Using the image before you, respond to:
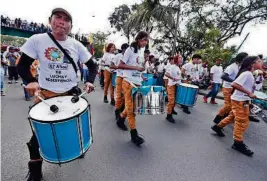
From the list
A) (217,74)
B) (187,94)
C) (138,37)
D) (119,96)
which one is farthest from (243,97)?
(217,74)

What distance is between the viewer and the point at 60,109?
206 centimetres

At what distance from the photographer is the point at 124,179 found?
2.61 m

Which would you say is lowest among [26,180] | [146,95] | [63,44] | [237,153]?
[237,153]

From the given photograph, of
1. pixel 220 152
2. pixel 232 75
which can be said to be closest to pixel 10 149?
pixel 220 152

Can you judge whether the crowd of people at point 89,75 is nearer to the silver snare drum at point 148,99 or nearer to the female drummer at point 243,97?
the female drummer at point 243,97

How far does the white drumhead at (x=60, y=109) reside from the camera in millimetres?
1934

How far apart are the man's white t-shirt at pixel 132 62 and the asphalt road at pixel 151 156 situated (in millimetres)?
1117

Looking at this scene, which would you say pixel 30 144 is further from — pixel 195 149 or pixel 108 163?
pixel 195 149

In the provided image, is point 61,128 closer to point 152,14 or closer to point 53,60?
point 53,60

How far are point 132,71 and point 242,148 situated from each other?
2.40 meters

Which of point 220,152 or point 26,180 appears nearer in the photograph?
point 26,180

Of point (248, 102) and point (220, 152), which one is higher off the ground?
point (248, 102)

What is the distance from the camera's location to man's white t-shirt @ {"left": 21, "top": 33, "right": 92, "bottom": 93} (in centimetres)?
219

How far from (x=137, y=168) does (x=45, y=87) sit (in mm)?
1624
